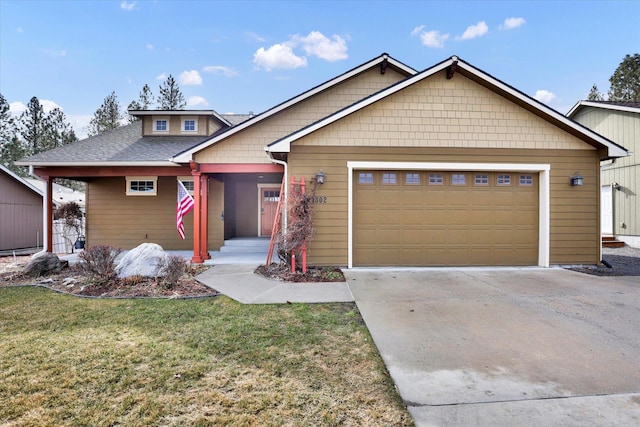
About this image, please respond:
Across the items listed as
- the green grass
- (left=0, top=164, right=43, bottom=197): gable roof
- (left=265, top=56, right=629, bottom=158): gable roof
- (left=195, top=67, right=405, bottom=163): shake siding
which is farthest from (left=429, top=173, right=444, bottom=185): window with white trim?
(left=0, top=164, right=43, bottom=197): gable roof

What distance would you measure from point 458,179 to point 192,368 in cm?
734

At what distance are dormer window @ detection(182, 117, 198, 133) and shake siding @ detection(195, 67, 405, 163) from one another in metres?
4.10

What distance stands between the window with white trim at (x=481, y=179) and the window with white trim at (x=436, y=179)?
0.85 metres

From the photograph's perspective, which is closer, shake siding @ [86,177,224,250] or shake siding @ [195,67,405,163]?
shake siding @ [195,67,405,163]

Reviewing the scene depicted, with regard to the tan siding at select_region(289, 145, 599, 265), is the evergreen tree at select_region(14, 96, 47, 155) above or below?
above

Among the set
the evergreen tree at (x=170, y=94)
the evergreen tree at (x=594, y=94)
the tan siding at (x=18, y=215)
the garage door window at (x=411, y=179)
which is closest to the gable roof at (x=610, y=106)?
the garage door window at (x=411, y=179)

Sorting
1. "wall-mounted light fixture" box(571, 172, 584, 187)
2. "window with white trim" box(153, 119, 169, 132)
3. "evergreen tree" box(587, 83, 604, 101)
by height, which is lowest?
"wall-mounted light fixture" box(571, 172, 584, 187)

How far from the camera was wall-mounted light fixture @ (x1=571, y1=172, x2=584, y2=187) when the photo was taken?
7789mm

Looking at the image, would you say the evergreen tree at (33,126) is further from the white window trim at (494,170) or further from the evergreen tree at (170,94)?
the white window trim at (494,170)

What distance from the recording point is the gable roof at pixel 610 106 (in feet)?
39.9

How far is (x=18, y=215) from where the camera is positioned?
1338 cm

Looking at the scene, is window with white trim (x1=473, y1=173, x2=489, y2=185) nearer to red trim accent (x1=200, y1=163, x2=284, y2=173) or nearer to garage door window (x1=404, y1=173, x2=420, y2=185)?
garage door window (x1=404, y1=173, x2=420, y2=185)

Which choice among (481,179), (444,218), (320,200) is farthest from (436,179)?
(320,200)

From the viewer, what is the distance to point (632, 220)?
12.3 meters
